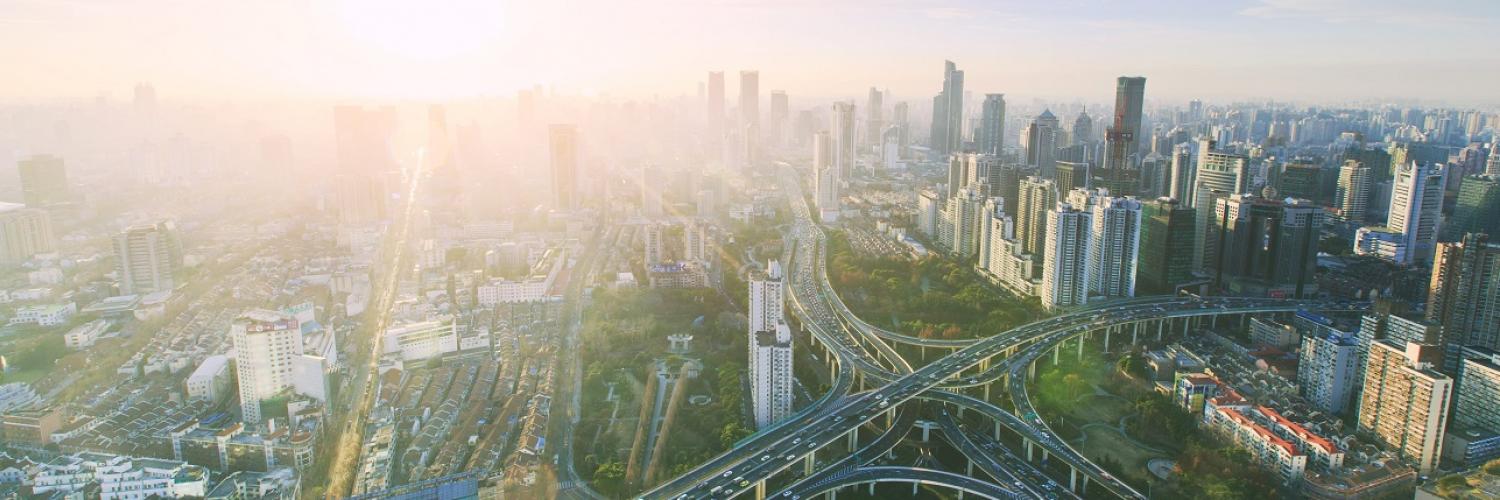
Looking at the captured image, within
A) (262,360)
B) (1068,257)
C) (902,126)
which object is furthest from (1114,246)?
(902,126)

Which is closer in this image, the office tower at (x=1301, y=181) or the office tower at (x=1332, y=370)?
the office tower at (x=1332, y=370)

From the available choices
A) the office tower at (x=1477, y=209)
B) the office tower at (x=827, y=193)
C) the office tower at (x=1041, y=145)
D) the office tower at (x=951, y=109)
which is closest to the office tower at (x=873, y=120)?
the office tower at (x=951, y=109)

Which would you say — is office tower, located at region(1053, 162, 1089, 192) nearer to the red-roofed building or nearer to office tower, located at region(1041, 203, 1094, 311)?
office tower, located at region(1041, 203, 1094, 311)

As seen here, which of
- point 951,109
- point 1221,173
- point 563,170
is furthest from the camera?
point 951,109

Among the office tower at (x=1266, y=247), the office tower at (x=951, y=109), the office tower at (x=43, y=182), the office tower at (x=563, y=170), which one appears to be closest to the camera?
the office tower at (x=1266, y=247)

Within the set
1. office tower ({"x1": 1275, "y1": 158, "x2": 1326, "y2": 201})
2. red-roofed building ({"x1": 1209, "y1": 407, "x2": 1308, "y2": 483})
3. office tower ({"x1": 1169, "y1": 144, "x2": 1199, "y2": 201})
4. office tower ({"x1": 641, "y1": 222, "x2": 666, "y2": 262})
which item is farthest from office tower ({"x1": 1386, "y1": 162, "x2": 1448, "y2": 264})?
office tower ({"x1": 641, "y1": 222, "x2": 666, "y2": 262})

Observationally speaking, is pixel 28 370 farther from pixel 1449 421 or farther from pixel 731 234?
pixel 1449 421

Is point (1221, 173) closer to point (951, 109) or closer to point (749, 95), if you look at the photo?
point (951, 109)

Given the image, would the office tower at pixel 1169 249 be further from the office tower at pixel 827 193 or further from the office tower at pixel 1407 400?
the office tower at pixel 827 193
